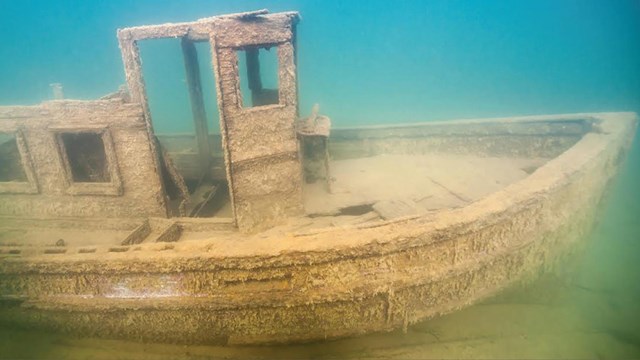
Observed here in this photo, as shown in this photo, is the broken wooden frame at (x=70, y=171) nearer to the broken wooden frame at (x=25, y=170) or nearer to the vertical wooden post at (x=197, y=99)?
the broken wooden frame at (x=25, y=170)

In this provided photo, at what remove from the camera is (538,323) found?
18.1 ft

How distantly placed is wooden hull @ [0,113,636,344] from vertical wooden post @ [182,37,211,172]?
200 inches

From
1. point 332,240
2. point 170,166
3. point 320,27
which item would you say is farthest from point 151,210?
point 320,27

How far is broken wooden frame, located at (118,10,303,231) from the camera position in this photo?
5188 millimetres

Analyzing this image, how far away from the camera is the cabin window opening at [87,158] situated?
7.12m

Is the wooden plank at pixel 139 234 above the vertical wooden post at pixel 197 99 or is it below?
below

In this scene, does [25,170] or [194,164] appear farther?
[194,164]

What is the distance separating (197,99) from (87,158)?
2.91 meters

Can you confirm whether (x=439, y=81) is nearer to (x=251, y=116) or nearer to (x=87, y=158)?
(x=251, y=116)

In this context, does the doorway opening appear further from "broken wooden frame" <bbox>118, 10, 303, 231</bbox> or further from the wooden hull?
the wooden hull


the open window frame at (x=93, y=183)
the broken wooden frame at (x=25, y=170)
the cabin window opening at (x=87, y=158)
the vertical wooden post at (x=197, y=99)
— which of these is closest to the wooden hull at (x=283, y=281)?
the open window frame at (x=93, y=183)

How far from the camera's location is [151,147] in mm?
6066

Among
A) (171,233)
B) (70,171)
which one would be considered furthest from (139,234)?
(70,171)

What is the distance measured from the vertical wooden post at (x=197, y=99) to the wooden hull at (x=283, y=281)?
16.6 feet
